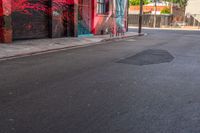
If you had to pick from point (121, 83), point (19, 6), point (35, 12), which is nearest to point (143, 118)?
point (121, 83)

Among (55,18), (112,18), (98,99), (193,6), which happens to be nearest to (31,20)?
(55,18)

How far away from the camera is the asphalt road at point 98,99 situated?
14.9 feet

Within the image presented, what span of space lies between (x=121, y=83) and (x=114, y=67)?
2.52 m

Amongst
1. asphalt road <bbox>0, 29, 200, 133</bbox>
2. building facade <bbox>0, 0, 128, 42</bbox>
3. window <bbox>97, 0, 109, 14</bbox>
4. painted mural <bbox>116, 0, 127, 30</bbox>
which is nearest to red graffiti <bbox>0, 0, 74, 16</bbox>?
building facade <bbox>0, 0, 128, 42</bbox>

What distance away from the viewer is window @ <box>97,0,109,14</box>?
28.4m

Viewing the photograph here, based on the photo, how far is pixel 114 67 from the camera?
33.1 feet

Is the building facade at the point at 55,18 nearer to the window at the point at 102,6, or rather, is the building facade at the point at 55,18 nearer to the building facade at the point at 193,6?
the window at the point at 102,6

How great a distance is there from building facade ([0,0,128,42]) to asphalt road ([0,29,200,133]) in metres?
8.23

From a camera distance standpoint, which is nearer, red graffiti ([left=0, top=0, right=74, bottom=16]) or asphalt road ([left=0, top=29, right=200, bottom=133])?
asphalt road ([left=0, top=29, right=200, bottom=133])

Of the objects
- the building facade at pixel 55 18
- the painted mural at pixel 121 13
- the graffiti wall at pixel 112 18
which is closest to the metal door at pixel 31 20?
the building facade at pixel 55 18

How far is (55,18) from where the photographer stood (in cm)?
2186

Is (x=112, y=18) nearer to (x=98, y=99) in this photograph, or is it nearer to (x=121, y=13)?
(x=121, y=13)

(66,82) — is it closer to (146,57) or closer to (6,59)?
(6,59)

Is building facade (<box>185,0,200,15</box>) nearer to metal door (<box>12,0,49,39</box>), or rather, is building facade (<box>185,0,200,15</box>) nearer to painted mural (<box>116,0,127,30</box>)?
painted mural (<box>116,0,127,30</box>)
